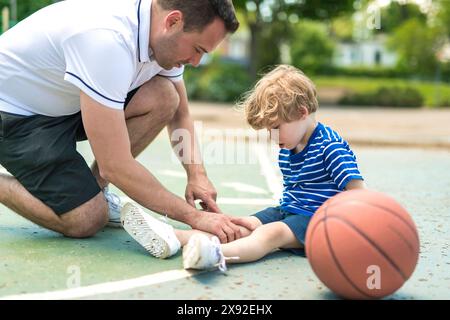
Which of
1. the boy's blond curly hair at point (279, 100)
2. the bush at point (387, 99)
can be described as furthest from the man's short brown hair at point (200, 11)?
the bush at point (387, 99)

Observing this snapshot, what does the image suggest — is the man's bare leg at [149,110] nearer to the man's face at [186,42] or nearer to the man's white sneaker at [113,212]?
the man's white sneaker at [113,212]

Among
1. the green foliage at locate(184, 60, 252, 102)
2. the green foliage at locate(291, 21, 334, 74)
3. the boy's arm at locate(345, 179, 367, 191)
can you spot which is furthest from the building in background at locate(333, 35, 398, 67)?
the boy's arm at locate(345, 179, 367, 191)

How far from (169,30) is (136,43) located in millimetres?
198

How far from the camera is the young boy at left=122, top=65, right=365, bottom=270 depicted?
140 inches

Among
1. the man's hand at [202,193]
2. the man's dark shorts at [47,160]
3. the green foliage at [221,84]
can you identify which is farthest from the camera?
the green foliage at [221,84]

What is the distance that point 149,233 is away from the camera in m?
3.54

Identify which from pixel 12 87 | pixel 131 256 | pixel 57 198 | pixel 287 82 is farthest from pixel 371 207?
pixel 12 87

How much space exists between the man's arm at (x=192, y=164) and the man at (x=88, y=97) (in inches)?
0.4

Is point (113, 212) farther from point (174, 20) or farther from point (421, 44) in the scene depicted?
point (421, 44)

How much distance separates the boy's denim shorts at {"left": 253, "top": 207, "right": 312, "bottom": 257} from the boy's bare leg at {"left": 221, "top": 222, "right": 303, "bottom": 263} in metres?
0.03

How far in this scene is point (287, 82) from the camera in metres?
3.83

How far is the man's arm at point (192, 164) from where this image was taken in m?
4.21

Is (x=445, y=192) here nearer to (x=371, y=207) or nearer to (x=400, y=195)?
(x=400, y=195)
